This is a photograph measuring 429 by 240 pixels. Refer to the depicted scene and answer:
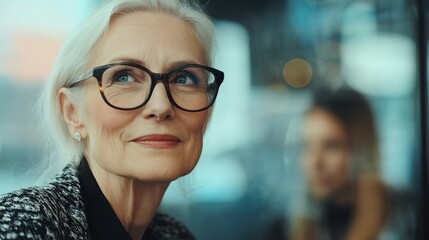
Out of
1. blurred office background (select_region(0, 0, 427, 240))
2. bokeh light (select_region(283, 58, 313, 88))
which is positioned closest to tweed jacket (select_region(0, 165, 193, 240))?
blurred office background (select_region(0, 0, 427, 240))

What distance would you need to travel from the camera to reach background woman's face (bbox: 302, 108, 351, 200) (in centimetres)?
195

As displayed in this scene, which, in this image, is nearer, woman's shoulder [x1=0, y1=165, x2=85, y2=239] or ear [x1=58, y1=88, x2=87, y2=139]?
woman's shoulder [x1=0, y1=165, x2=85, y2=239]

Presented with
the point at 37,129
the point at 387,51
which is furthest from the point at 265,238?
the point at 37,129

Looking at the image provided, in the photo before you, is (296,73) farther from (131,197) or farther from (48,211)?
(48,211)

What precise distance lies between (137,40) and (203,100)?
0.11m

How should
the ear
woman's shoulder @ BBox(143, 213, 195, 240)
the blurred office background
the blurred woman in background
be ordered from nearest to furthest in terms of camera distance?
the ear < woman's shoulder @ BBox(143, 213, 195, 240) < the blurred woman in background < the blurred office background

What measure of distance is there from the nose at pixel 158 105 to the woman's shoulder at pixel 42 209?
0.13 meters

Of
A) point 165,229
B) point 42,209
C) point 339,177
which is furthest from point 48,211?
point 339,177

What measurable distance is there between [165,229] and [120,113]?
0.94ft

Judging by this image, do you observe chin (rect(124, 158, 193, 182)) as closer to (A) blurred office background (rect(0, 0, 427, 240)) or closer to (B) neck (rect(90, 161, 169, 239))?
(B) neck (rect(90, 161, 169, 239))

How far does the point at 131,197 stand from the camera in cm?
83

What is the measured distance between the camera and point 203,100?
32.1 inches

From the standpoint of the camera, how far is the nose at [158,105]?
2.47 feet

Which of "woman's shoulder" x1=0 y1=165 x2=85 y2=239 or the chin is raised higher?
the chin
